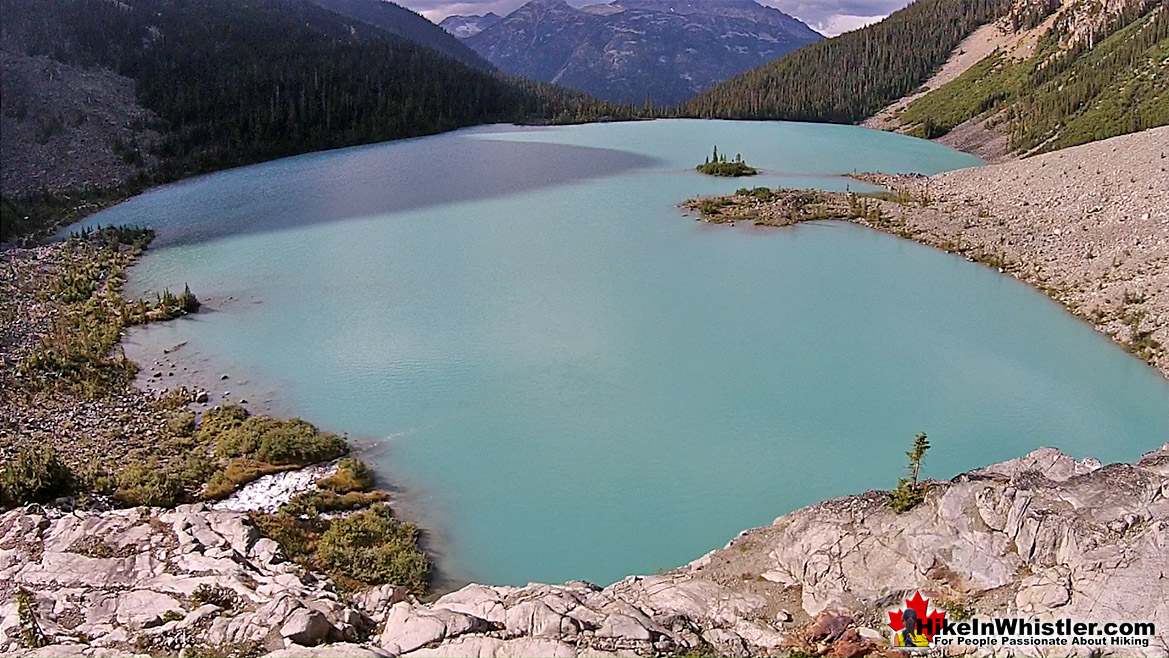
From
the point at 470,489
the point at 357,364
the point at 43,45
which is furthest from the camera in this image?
the point at 43,45

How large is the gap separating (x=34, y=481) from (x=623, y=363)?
30.6 feet

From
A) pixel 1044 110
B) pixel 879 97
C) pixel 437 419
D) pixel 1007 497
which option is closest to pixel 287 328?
pixel 437 419

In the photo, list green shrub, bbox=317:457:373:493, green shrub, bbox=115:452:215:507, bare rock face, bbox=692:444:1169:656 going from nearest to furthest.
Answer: bare rock face, bbox=692:444:1169:656 < green shrub, bbox=115:452:215:507 < green shrub, bbox=317:457:373:493

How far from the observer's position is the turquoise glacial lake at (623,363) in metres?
10.5

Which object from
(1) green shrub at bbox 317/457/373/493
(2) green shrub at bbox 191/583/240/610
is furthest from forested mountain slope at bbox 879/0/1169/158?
(2) green shrub at bbox 191/583/240/610

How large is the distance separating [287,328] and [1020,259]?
63.2ft

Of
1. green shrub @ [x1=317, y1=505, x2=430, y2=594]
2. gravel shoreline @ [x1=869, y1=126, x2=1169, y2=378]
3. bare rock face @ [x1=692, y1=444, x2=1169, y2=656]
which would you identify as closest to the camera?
bare rock face @ [x1=692, y1=444, x2=1169, y2=656]

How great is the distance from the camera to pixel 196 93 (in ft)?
161

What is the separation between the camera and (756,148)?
46.6m

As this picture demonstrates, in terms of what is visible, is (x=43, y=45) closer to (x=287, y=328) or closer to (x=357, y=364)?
(x=287, y=328)

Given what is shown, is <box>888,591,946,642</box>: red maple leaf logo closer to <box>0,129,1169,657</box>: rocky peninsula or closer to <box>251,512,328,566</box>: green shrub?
<box>0,129,1169,657</box>: rocky peninsula

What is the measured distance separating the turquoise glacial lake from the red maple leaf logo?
317cm

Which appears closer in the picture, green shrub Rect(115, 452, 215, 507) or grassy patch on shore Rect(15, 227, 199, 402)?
green shrub Rect(115, 452, 215, 507)

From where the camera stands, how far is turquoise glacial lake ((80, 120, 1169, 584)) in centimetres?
1053
